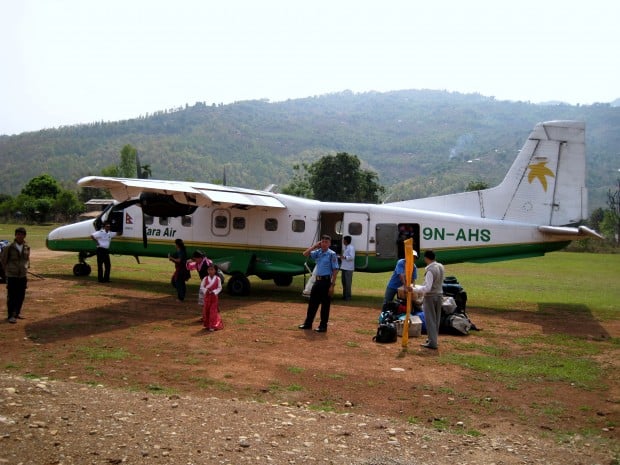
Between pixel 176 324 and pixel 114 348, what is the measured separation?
8.06 ft

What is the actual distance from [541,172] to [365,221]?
5013mm

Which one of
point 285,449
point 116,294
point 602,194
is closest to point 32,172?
point 602,194

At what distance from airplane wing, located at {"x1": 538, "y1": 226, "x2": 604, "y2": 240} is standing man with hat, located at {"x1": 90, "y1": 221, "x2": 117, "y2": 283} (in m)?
12.3

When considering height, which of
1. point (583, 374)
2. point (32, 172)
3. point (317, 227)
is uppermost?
point (32, 172)

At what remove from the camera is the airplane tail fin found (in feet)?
53.4

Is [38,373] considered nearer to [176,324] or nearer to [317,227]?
[176,324]

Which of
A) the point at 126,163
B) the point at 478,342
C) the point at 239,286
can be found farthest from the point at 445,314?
the point at 126,163

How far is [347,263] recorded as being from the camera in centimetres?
1677

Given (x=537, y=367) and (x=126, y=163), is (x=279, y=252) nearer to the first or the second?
(x=537, y=367)

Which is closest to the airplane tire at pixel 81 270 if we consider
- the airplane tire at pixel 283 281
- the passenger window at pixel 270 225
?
the airplane tire at pixel 283 281

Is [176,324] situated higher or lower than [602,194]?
lower

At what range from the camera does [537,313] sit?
16031 millimetres

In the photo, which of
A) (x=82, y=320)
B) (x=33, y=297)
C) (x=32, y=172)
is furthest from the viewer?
(x=32, y=172)

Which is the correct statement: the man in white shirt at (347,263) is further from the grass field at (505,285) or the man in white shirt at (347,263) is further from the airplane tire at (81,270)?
the airplane tire at (81,270)
